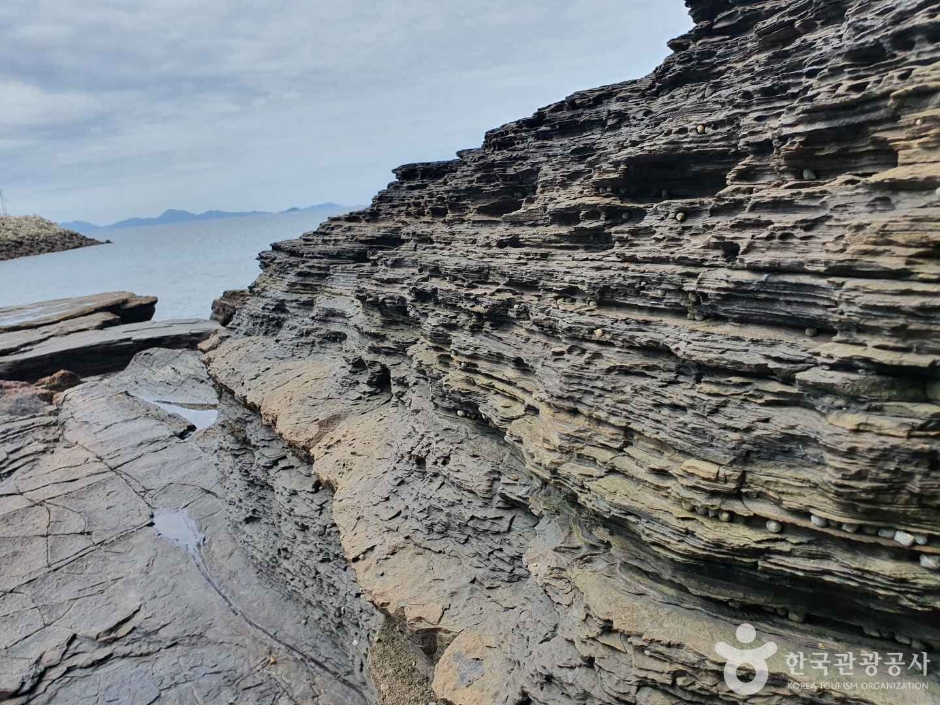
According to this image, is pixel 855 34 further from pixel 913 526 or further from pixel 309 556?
pixel 309 556

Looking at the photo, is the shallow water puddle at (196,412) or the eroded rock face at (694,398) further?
the shallow water puddle at (196,412)

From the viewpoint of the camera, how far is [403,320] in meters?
17.5

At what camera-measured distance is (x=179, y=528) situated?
2128cm

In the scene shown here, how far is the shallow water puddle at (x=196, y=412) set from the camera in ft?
99.1

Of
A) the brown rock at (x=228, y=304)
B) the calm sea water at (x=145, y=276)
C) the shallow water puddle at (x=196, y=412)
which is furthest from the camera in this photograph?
the calm sea water at (x=145, y=276)

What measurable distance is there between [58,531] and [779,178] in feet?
80.2

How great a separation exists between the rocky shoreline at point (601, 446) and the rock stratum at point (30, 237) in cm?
8696

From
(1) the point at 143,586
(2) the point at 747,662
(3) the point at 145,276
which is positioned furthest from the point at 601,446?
(3) the point at 145,276

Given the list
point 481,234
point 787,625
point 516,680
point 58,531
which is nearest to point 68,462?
point 58,531

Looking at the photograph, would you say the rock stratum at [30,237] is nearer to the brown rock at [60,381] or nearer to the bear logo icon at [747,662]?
the brown rock at [60,381]

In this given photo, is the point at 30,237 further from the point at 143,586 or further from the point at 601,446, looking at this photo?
the point at 601,446

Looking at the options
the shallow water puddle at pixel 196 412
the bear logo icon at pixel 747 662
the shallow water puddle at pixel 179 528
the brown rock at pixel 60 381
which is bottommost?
the shallow water puddle at pixel 179 528

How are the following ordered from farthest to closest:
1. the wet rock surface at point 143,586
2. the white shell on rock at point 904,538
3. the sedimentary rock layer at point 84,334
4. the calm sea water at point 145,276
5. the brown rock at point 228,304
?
the calm sea water at point 145,276 → the brown rock at point 228,304 → the sedimentary rock layer at point 84,334 → the wet rock surface at point 143,586 → the white shell on rock at point 904,538

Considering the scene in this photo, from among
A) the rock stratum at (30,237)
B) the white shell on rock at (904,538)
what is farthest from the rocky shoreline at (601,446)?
the rock stratum at (30,237)
